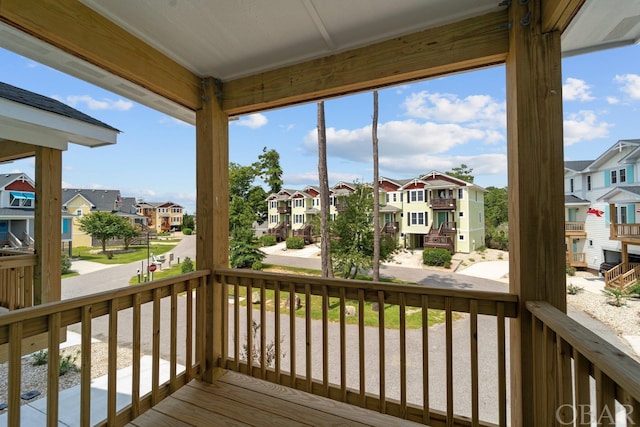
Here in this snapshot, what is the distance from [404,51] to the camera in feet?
5.45

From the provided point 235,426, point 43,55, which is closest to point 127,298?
point 235,426

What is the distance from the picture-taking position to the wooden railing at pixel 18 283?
324cm

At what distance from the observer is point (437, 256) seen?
9.67 ft

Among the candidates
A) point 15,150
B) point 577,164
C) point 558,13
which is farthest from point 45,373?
point 558,13

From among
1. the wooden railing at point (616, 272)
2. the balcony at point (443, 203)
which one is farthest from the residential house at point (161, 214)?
the wooden railing at point (616, 272)

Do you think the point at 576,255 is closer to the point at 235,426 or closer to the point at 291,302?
the point at 291,302

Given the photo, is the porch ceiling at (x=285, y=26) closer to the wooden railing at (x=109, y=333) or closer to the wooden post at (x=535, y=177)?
the wooden post at (x=535, y=177)

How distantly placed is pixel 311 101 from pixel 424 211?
189 centimetres

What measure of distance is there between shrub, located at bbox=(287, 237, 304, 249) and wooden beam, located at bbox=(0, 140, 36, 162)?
364cm

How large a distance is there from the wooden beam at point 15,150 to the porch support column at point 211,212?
3.06 m

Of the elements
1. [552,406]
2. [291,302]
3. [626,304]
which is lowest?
[552,406]

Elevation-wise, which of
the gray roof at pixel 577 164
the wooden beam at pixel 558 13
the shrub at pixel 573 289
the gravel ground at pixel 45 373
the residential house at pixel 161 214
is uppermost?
the wooden beam at pixel 558 13

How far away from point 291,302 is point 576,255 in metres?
A: 1.61

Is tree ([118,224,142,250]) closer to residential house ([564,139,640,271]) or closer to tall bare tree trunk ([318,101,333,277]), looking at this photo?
tall bare tree trunk ([318,101,333,277])
